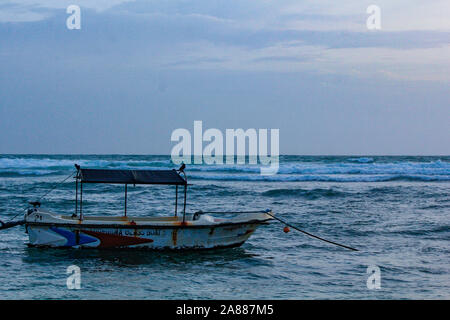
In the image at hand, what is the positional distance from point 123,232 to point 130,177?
48.1 inches

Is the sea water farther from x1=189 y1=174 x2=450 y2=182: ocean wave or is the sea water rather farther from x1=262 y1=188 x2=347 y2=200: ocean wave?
x1=189 y1=174 x2=450 y2=182: ocean wave

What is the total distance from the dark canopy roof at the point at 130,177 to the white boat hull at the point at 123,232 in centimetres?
93

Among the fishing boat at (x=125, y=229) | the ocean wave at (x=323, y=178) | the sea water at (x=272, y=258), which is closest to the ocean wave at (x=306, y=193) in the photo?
the sea water at (x=272, y=258)

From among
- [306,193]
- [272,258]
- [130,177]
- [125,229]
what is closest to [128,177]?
[130,177]

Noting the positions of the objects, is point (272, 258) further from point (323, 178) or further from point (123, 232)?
point (323, 178)

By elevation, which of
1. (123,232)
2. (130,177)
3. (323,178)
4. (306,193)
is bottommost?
(323,178)

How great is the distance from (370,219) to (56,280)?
35.6ft

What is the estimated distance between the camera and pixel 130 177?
472 inches

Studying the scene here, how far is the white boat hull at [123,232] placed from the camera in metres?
11.8

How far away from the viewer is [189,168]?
40.8 m

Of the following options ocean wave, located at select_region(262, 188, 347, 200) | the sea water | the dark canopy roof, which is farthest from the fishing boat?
ocean wave, located at select_region(262, 188, 347, 200)
